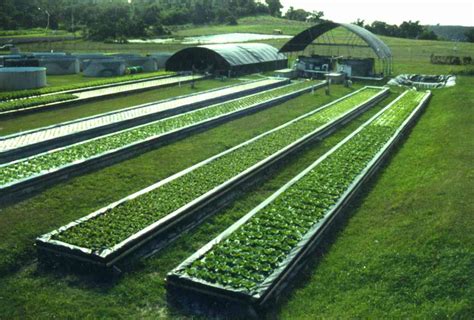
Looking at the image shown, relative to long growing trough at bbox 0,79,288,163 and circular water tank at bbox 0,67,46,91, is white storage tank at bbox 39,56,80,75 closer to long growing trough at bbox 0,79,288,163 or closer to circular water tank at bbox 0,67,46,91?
circular water tank at bbox 0,67,46,91

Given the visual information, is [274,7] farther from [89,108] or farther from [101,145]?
[101,145]

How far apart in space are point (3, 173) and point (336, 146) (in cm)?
1107

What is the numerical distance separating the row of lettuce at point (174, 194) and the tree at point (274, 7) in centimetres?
12467

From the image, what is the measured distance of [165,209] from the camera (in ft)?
38.1

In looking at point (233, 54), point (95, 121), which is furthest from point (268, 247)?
point (233, 54)

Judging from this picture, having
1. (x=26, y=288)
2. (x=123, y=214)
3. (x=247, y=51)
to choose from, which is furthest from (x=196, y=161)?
(x=247, y=51)

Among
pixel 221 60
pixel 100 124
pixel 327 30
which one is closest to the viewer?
pixel 100 124

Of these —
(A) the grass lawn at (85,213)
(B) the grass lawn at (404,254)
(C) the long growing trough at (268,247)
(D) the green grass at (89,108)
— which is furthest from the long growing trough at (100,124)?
(B) the grass lawn at (404,254)

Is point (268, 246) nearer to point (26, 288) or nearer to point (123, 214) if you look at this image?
point (123, 214)

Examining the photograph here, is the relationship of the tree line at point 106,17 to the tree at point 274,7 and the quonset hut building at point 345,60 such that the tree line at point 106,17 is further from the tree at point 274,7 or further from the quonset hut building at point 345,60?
the quonset hut building at point 345,60

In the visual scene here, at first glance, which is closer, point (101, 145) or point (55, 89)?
point (101, 145)

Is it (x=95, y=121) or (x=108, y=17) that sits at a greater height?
(x=108, y=17)

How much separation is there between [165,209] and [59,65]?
3252cm

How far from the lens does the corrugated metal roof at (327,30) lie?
1547 inches
